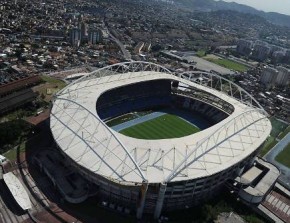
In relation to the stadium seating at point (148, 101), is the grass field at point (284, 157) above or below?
below

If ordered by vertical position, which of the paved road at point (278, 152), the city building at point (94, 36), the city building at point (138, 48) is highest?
the city building at point (94, 36)

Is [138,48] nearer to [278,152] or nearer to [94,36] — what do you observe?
[94,36]

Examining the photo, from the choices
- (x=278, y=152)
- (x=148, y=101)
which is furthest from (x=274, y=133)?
(x=148, y=101)

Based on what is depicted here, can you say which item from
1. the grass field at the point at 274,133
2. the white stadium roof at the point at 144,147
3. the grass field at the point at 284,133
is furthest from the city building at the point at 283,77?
the white stadium roof at the point at 144,147

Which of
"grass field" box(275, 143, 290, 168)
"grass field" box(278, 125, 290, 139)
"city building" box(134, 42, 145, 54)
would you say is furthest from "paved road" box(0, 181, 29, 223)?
"city building" box(134, 42, 145, 54)

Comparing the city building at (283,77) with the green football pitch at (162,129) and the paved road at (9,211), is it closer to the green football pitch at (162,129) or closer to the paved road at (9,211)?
the green football pitch at (162,129)

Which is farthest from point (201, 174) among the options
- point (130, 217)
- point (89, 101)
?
point (89, 101)

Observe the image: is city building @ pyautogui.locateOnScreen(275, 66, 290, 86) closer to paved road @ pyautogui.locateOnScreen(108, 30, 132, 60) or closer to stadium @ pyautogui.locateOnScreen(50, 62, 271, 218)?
stadium @ pyautogui.locateOnScreen(50, 62, 271, 218)
